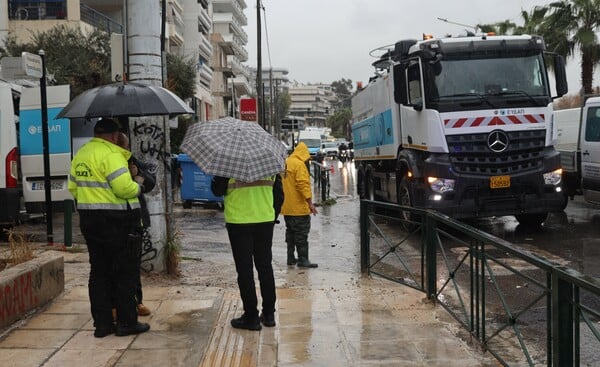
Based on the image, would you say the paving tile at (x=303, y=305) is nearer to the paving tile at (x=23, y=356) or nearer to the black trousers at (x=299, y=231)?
the black trousers at (x=299, y=231)

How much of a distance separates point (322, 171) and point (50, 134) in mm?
9203

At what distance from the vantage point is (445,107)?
35.8 feet

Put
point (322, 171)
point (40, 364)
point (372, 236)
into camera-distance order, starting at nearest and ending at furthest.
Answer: point (40, 364)
point (372, 236)
point (322, 171)

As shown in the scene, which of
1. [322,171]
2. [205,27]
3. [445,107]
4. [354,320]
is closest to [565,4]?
[322,171]

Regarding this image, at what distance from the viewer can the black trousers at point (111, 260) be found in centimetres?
515

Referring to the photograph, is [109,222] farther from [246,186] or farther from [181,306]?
[181,306]

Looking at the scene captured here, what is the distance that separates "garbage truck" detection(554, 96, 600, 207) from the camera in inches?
525

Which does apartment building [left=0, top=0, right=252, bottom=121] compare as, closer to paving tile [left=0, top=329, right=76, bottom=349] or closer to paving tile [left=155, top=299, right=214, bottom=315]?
paving tile [left=155, top=299, right=214, bottom=315]

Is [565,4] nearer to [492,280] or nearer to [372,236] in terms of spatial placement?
[372,236]

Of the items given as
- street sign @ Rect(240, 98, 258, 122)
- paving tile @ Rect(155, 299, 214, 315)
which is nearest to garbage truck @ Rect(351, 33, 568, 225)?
paving tile @ Rect(155, 299, 214, 315)

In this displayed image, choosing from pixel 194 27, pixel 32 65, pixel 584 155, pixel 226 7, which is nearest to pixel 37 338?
pixel 32 65

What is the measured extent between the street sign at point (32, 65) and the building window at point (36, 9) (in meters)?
21.8

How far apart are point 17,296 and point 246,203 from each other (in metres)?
2.07

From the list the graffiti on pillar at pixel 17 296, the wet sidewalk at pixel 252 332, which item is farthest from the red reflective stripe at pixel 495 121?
the graffiti on pillar at pixel 17 296
